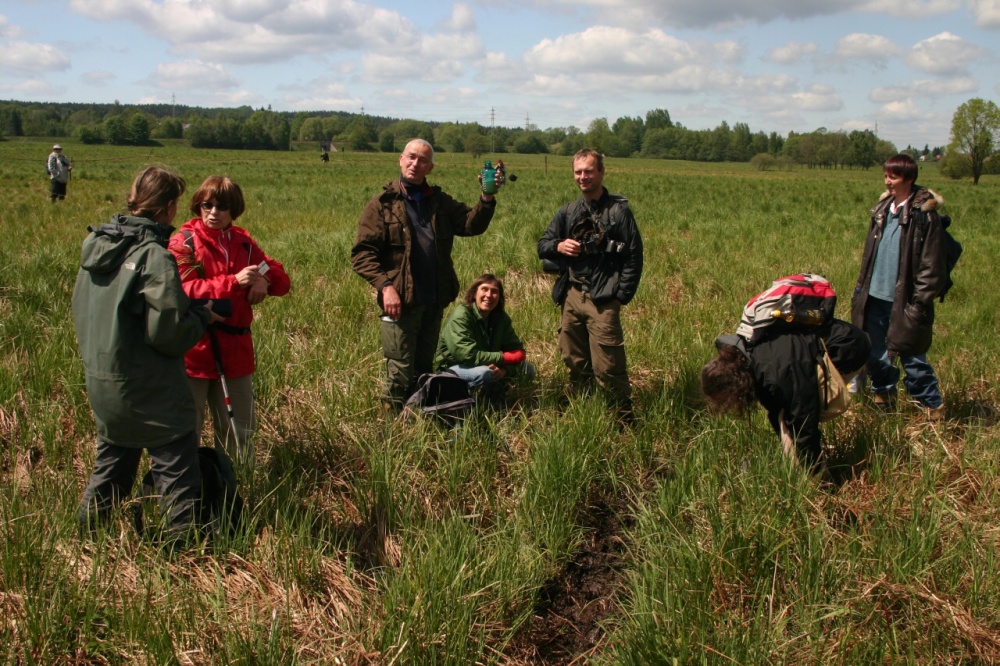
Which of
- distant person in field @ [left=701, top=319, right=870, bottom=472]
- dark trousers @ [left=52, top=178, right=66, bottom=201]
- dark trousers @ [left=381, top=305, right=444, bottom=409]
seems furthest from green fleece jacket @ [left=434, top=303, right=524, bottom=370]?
dark trousers @ [left=52, top=178, right=66, bottom=201]

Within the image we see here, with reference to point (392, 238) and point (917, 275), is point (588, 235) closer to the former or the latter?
point (392, 238)

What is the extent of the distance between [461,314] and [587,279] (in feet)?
2.81

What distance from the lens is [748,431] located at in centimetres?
389

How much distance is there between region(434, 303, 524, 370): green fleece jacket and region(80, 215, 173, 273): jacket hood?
2254 mm

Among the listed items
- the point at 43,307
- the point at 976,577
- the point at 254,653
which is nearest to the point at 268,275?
the point at 254,653

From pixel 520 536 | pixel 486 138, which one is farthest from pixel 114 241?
pixel 486 138

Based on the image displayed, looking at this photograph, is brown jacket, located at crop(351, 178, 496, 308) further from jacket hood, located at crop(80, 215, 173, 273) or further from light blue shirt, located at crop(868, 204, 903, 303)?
light blue shirt, located at crop(868, 204, 903, 303)

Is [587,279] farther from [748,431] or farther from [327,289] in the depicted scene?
[327,289]

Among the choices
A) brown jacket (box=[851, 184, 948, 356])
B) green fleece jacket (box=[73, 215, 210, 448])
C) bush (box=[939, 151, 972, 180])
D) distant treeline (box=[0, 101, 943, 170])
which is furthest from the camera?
distant treeline (box=[0, 101, 943, 170])

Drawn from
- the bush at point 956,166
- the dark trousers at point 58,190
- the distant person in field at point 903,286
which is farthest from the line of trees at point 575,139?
the distant person in field at point 903,286

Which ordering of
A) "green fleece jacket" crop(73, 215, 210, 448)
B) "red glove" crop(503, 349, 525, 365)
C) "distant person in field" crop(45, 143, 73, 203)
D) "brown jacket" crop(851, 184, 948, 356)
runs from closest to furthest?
"green fleece jacket" crop(73, 215, 210, 448)
"brown jacket" crop(851, 184, 948, 356)
"red glove" crop(503, 349, 525, 365)
"distant person in field" crop(45, 143, 73, 203)

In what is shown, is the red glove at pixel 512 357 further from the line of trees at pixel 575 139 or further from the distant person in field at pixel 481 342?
the line of trees at pixel 575 139

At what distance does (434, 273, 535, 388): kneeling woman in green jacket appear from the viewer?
15.4ft

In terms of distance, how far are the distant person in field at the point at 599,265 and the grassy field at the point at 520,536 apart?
335 millimetres
